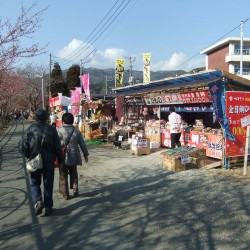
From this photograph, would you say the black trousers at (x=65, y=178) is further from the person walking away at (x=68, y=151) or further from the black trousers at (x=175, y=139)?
the black trousers at (x=175, y=139)

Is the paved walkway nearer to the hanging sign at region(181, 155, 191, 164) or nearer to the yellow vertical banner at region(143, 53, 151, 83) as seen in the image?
the hanging sign at region(181, 155, 191, 164)

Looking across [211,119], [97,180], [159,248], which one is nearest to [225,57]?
[211,119]

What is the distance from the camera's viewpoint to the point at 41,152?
20.6ft

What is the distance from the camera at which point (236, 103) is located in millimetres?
9875

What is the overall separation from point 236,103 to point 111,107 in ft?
47.7

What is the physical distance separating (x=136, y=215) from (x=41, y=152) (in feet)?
6.50

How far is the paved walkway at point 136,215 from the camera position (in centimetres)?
497

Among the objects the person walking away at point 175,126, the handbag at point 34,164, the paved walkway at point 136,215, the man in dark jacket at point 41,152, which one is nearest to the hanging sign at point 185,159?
the paved walkway at point 136,215

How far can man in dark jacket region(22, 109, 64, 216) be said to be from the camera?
6277mm

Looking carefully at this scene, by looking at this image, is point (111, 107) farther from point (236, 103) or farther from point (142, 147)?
point (236, 103)

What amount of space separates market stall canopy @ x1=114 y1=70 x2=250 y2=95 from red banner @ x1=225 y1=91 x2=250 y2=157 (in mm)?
486

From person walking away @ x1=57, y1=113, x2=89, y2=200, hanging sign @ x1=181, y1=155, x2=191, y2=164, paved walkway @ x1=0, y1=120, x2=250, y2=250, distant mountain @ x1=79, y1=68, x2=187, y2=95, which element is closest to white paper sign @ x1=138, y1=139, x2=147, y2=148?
paved walkway @ x1=0, y1=120, x2=250, y2=250

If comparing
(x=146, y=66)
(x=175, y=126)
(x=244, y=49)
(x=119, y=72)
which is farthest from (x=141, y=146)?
(x=244, y=49)

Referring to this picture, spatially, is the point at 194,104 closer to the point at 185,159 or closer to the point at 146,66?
the point at 185,159
